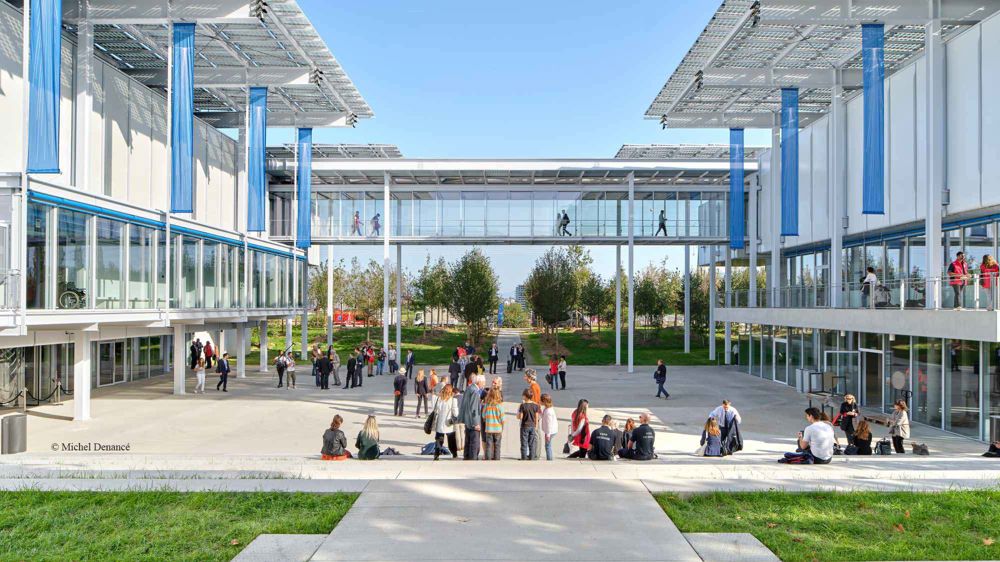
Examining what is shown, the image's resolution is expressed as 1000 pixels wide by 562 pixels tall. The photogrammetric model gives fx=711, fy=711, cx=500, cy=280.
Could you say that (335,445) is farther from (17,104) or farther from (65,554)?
(17,104)

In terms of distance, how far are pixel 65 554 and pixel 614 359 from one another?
1365 inches

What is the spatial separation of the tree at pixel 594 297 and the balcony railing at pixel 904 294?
2383 centimetres

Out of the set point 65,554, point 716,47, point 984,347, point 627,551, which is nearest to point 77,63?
point 65,554

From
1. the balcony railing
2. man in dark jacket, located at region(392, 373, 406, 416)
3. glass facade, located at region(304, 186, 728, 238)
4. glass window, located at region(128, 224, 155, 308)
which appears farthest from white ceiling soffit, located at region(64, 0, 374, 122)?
the balcony railing

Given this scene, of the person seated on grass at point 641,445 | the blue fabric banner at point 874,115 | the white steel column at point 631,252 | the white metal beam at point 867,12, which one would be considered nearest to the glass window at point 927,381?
the blue fabric banner at point 874,115

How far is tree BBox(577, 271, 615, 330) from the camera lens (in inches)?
2014

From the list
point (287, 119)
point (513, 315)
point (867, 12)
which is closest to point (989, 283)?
point (867, 12)

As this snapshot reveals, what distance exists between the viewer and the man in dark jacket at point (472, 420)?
13070mm

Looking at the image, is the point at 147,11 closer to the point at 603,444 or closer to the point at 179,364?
the point at 179,364

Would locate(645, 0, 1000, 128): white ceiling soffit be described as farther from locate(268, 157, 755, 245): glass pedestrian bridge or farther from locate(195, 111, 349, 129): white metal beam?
locate(195, 111, 349, 129): white metal beam

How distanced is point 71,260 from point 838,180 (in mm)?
23511

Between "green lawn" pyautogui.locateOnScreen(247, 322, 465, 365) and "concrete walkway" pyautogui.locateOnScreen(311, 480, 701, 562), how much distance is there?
93.9 feet

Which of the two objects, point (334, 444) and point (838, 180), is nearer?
point (334, 444)

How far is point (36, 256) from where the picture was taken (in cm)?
1556
